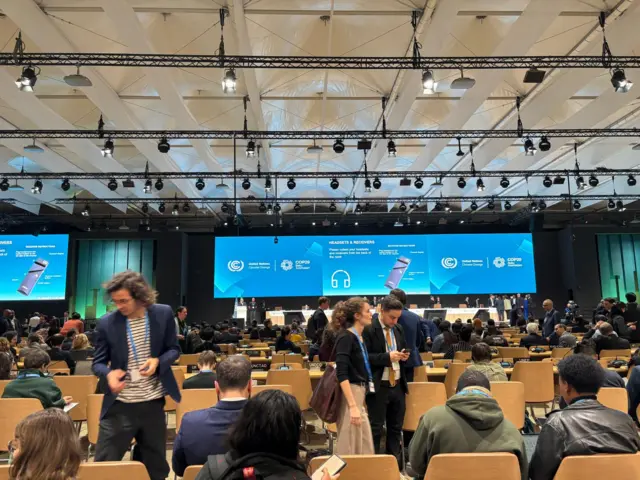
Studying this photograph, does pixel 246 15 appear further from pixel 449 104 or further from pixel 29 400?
pixel 29 400

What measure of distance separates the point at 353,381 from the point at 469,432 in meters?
1.12

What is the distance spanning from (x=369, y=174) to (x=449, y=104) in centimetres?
311

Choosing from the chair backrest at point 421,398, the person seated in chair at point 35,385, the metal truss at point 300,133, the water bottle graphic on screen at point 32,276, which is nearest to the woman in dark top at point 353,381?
the chair backrest at point 421,398

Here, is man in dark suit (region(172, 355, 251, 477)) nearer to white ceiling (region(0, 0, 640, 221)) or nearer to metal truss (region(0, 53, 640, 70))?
metal truss (region(0, 53, 640, 70))

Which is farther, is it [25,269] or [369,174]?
[25,269]

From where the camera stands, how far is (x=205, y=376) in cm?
424

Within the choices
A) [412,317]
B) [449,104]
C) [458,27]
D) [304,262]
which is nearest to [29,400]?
[412,317]

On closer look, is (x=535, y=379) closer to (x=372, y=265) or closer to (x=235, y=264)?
(x=372, y=265)

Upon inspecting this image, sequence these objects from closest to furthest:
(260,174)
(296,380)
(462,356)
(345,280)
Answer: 1. (296,380)
2. (462,356)
3. (260,174)
4. (345,280)

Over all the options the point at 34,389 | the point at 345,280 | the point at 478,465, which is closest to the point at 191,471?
the point at 478,465

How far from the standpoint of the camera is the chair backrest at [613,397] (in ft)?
12.5

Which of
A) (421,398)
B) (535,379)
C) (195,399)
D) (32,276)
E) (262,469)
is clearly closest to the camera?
(262,469)

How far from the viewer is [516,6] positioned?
7.04 metres

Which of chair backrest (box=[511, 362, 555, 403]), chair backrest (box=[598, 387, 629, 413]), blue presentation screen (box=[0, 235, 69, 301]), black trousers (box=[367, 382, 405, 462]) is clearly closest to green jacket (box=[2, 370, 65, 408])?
black trousers (box=[367, 382, 405, 462])
